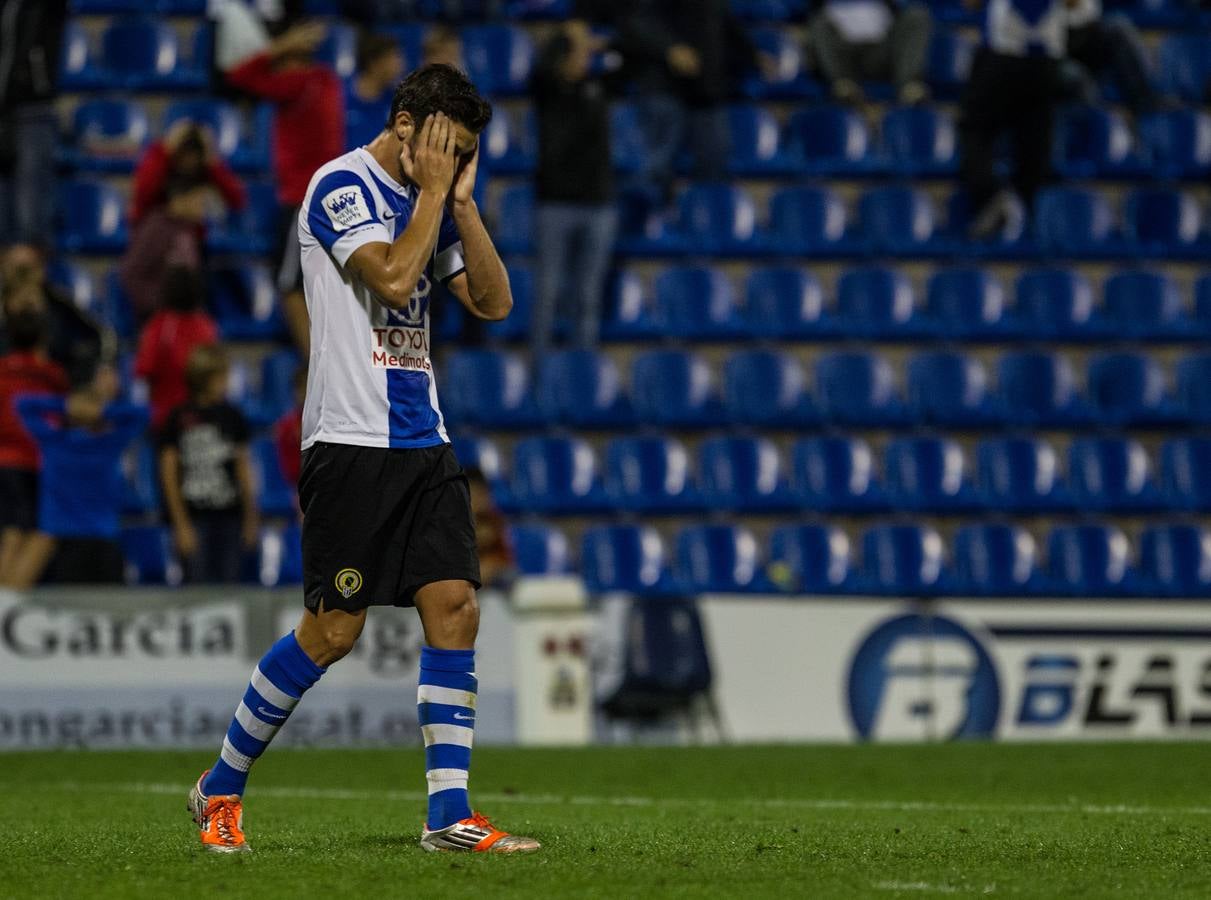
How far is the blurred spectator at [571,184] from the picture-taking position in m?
14.4

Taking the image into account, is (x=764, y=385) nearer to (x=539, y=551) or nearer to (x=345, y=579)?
(x=539, y=551)

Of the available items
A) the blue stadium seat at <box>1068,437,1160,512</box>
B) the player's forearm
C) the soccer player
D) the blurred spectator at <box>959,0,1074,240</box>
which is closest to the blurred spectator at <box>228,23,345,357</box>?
the blurred spectator at <box>959,0,1074,240</box>

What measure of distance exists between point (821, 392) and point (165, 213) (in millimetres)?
5010

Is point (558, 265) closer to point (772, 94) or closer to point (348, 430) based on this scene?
point (772, 94)

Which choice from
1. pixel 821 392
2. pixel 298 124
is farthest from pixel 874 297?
pixel 298 124

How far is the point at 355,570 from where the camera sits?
5.36 m

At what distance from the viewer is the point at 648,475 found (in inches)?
568

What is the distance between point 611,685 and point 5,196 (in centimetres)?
604

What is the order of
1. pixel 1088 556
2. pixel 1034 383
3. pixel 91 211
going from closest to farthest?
1. pixel 1088 556
2. pixel 91 211
3. pixel 1034 383

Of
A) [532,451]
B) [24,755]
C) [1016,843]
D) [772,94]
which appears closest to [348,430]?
[1016,843]

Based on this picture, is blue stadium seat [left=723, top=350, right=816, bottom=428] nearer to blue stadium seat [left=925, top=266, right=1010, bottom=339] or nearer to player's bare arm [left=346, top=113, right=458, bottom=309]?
blue stadium seat [left=925, top=266, right=1010, bottom=339]

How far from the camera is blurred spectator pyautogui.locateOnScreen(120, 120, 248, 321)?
1357cm

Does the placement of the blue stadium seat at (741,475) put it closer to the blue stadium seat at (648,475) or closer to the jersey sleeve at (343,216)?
the blue stadium seat at (648,475)

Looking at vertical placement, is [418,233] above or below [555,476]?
above
